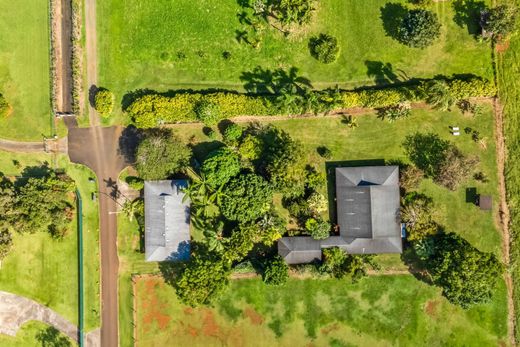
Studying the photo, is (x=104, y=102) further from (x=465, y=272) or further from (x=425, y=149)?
(x=465, y=272)

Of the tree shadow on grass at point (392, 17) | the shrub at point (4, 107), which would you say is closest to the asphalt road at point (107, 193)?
the shrub at point (4, 107)

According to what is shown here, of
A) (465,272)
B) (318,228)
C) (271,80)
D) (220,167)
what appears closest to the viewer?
(465,272)

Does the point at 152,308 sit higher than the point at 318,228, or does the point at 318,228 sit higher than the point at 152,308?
the point at 318,228

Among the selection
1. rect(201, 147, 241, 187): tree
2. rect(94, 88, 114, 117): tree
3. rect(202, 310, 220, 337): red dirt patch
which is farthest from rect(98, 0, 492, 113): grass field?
rect(202, 310, 220, 337): red dirt patch

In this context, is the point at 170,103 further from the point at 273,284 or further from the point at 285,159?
the point at 273,284

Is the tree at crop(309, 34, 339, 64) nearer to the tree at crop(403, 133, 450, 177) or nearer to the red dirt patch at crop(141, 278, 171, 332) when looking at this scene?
the tree at crop(403, 133, 450, 177)

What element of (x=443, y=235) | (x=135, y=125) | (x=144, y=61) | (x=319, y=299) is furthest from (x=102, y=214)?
(x=443, y=235)

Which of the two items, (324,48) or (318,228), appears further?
(324,48)

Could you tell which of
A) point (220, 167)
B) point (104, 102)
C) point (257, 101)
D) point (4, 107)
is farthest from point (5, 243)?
point (257, 101)
